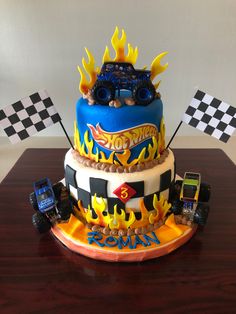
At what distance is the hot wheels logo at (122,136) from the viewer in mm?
1007

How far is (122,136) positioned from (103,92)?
156mm

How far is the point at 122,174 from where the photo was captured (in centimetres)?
104

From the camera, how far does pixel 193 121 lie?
1191 mm

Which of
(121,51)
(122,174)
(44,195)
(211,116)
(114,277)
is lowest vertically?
(114,277)

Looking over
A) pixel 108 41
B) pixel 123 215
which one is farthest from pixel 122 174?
pixel 108 41

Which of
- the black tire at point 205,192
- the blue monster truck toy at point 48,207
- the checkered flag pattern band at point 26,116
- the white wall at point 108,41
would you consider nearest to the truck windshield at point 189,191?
the black tire at point 205,192

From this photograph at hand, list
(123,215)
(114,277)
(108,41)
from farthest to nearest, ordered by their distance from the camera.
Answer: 1. (108,41)
2. (123,215)
3. (114,277)

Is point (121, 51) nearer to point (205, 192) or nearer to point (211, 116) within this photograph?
point (211, 116)

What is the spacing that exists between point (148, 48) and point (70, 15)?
21.2 inches

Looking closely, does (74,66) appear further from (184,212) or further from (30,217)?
(184,212)

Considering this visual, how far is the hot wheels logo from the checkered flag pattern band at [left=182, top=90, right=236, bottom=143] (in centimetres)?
24

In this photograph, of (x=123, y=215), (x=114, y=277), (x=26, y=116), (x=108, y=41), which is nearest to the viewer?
(x=114, y=277)

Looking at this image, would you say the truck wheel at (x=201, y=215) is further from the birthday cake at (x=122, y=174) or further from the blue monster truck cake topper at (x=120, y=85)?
the blue monster truck cake topper at (x=120, y=85)

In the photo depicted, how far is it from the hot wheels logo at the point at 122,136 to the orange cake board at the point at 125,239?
31cm
